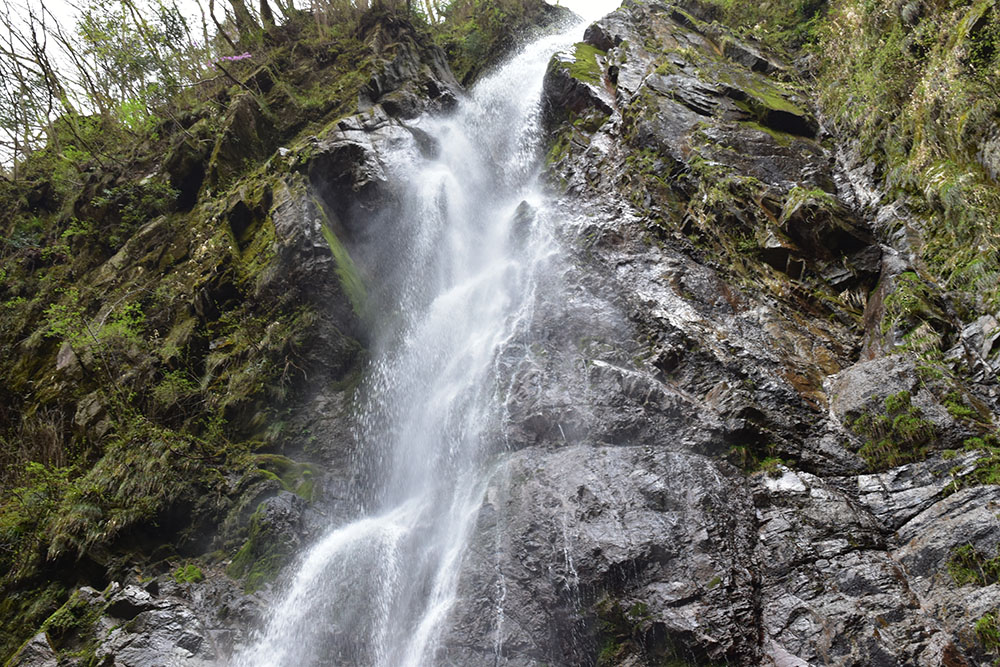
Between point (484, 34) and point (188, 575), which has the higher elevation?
point (484, 34)

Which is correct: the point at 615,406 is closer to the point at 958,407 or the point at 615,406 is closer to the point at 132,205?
the point at 958,407

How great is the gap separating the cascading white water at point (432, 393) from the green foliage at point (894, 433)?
4.33 metres

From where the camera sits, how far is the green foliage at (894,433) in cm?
521

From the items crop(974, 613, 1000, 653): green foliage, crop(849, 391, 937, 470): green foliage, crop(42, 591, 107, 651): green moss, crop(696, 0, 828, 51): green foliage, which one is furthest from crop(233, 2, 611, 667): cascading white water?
crop(696, 0, 828, 51): green foliage

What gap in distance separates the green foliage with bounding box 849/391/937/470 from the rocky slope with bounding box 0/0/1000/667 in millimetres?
23

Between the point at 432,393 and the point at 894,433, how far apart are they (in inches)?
243

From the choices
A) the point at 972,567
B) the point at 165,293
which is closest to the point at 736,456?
the point at 972,567

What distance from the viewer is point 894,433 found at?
5.36 m

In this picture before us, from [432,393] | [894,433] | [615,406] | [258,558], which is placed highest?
[432,393]

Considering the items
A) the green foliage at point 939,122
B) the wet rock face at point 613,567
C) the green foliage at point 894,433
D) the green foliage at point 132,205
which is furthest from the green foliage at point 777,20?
the green foliage at point 132,205

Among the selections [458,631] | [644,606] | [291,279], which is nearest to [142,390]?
[291,279]

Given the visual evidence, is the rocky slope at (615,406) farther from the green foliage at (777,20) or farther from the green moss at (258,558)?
the green foliage at (777,20)

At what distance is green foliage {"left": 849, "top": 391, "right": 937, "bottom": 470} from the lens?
17.1ft

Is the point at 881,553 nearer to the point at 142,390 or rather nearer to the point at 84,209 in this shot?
the point at 142,390
